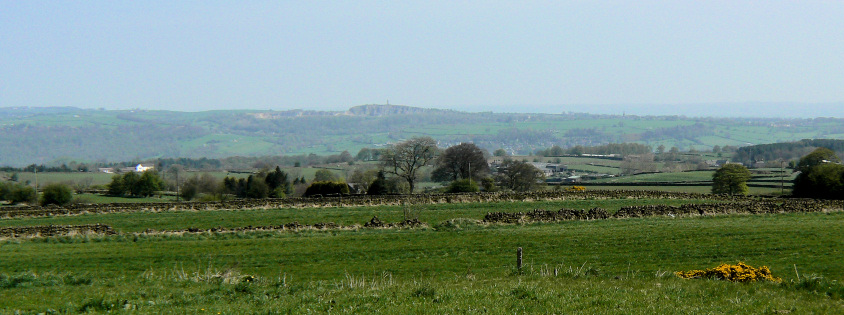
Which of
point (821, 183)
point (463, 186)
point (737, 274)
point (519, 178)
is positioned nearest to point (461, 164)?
point (519, 178)

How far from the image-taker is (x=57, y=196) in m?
65.9

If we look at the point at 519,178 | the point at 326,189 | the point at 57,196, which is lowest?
the point at 57,196

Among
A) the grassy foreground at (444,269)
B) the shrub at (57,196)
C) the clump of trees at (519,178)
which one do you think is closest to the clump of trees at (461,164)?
the clump of trees at (519,178)

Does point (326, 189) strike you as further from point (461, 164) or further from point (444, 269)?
point (444, 269)

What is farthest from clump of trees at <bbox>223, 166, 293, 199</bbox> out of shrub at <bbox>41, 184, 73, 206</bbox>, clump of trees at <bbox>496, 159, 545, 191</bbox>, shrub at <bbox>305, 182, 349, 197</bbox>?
clump of trees at <bbox>496, 159, 545, 191</bbox>

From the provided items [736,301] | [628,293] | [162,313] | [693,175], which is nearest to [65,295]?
[162,313]

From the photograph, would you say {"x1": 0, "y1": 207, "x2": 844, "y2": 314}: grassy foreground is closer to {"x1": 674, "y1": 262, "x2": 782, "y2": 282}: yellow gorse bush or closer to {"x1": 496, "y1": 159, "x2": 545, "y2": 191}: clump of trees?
{"x1": 674, "y1": 262, "x2": 782, "y2": 282}: yellow gorse bush

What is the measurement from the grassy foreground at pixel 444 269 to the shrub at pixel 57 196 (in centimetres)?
2650

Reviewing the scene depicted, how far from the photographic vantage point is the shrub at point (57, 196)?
65.6 metres

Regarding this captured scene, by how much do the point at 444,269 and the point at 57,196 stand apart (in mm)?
56313

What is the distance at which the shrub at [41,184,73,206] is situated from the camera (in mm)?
65625

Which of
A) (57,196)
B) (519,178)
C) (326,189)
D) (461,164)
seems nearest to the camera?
(57,196)

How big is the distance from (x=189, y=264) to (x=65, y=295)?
339 inches

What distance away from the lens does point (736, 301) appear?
40.6ft
